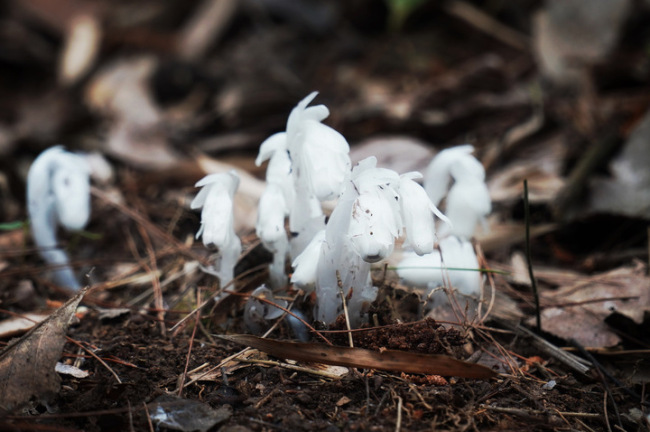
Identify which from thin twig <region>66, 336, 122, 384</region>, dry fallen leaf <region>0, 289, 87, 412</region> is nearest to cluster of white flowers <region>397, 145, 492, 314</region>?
thin twig <region>66, 336, 122, 384</region>

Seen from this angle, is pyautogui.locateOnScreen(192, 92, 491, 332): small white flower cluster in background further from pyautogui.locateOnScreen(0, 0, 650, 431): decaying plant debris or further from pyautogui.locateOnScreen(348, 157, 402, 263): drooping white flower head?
pyautogui.locateOnScreen(0, 0, 650, 431): decaying plant debris

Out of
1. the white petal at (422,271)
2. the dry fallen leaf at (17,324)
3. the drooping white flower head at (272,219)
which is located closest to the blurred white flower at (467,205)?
the white petal at (422,271)

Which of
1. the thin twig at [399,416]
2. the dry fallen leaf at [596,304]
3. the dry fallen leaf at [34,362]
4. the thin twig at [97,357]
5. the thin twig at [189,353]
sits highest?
the dry fallen leaf at [34,362]

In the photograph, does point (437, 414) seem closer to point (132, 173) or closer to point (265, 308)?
point (265, 308)

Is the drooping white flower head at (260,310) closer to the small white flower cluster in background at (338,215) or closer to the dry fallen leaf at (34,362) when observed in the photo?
the small white flower cluster in background at (338,215)

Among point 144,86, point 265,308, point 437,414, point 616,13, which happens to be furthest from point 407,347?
point 144,86
